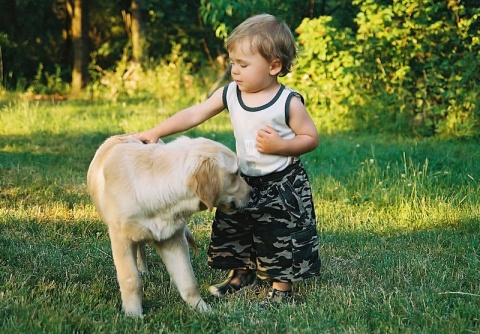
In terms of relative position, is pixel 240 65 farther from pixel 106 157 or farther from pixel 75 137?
pixel 75 137

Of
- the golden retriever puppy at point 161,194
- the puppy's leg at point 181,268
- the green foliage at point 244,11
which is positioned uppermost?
the green foliage at point 244,11

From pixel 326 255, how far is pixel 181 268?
1.32 m

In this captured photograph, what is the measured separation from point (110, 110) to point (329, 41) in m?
4.00

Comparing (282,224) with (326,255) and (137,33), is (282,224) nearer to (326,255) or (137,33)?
(326,255)

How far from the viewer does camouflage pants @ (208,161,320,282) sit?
13.0ft

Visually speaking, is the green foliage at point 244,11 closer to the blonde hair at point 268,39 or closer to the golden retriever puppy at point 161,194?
the blonde hair at point 268,39

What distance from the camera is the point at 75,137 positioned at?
916 cm

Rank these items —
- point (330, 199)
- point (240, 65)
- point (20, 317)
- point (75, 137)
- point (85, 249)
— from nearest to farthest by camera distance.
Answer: point (20, 317)
point (240, 65)
point (85, 249)
point (330, 199)
point (75, 137)

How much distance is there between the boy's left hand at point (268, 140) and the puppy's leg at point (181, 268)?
64 centimetres

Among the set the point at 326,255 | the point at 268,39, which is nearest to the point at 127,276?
the point at 268,39

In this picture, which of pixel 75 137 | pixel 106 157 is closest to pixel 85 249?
pixel 106 157

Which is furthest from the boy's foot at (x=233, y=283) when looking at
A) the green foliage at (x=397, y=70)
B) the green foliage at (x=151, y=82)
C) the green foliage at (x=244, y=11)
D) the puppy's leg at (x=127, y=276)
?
the green foliage at (x=151, y=82)

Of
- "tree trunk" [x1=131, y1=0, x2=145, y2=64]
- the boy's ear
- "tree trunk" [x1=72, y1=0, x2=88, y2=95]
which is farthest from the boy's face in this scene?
"tree trunk" [x1=72, y1=0, x2=88, y2=95]

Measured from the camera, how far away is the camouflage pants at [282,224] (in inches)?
156
